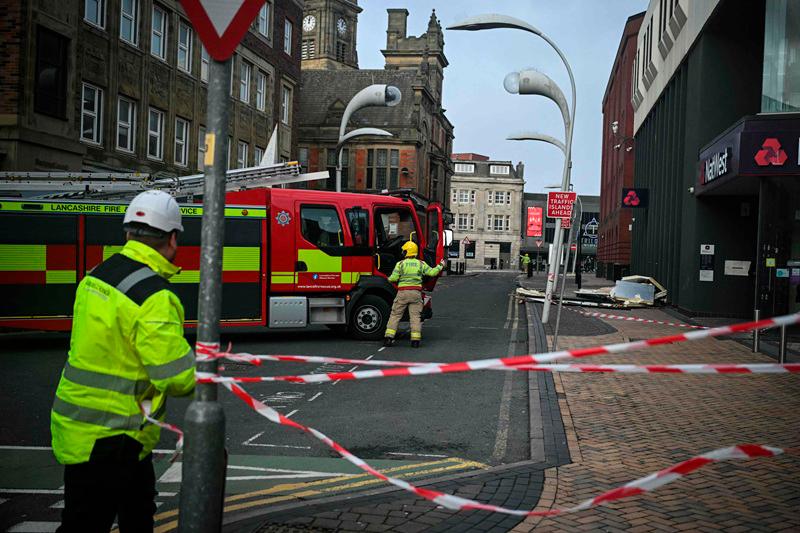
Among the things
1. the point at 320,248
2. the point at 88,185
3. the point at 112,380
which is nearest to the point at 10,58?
the point at 88,185

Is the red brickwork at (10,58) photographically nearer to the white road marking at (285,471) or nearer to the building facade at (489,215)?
the white road marking at (285,471)

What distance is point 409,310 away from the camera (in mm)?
13508

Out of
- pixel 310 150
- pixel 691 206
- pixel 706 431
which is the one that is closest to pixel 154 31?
pixel 691 206

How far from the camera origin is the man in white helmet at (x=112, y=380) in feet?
10.4

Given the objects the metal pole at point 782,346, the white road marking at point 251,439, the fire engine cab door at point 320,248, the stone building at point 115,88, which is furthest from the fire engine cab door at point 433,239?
the white road marking at point 251,439

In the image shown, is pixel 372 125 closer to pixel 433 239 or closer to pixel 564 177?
pixel 564 177

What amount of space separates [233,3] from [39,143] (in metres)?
16.9

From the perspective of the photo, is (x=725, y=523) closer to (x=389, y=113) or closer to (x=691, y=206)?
(x=691, y=206)

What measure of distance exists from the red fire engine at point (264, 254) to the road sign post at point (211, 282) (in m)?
8.80

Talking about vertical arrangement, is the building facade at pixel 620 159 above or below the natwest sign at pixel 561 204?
above

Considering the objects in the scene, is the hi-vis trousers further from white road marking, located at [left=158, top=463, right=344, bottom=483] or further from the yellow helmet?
white road marking, located at [left=158, top=463, right=344, bottom=483]

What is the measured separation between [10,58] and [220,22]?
A: 16.9 m

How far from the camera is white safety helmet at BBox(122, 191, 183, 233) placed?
3.39m

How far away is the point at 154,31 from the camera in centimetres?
2459
